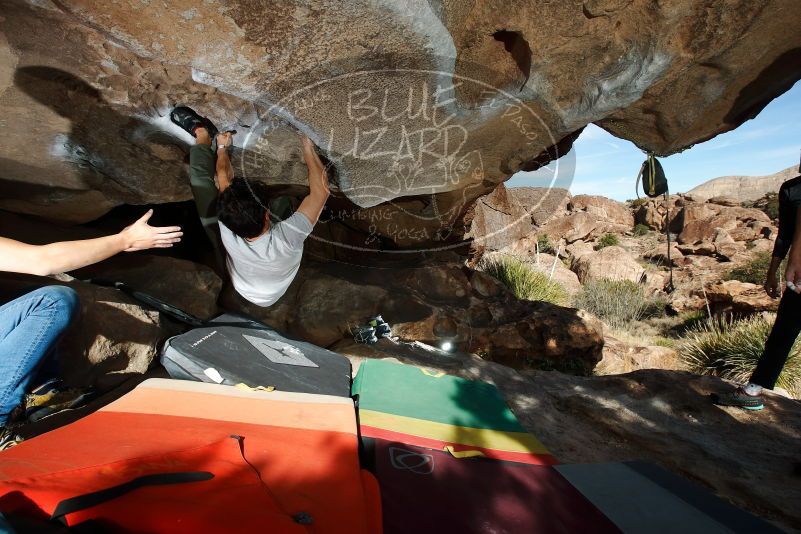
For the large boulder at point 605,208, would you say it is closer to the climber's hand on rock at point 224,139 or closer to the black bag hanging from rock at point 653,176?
the black bag hanging from rock at point 653,176

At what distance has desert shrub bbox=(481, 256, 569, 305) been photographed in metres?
9.56

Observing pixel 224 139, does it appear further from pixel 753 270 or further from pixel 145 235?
pixel 753 270

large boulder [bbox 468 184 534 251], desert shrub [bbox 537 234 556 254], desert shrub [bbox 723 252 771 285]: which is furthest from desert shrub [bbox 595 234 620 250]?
large boulder [bbox 468 184 534 251]

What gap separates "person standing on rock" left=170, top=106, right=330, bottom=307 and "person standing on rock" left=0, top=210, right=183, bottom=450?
30.0 inches

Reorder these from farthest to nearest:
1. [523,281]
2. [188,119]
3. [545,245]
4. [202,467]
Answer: [545,245], [523,281], [188,119], [202,467]

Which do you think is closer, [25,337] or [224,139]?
[25,337]

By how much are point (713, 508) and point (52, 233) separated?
4707 millimetres

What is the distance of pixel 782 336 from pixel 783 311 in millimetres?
165

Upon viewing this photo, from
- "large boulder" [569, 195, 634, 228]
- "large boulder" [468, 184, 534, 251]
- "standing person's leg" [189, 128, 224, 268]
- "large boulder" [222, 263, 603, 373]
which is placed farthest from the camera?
"large boulder" [569, 195, 634, 228]

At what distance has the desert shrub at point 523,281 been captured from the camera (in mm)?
9562

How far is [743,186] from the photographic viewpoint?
3556cm

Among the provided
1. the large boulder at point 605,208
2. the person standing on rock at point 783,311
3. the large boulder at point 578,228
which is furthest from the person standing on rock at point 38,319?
the large boulder at point 605,208

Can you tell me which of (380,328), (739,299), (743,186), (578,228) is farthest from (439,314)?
(743,186)

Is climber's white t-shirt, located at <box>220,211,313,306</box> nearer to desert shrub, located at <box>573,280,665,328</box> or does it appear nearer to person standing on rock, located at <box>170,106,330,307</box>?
person standing on rock, located at <box>170,106,330,307</box>
